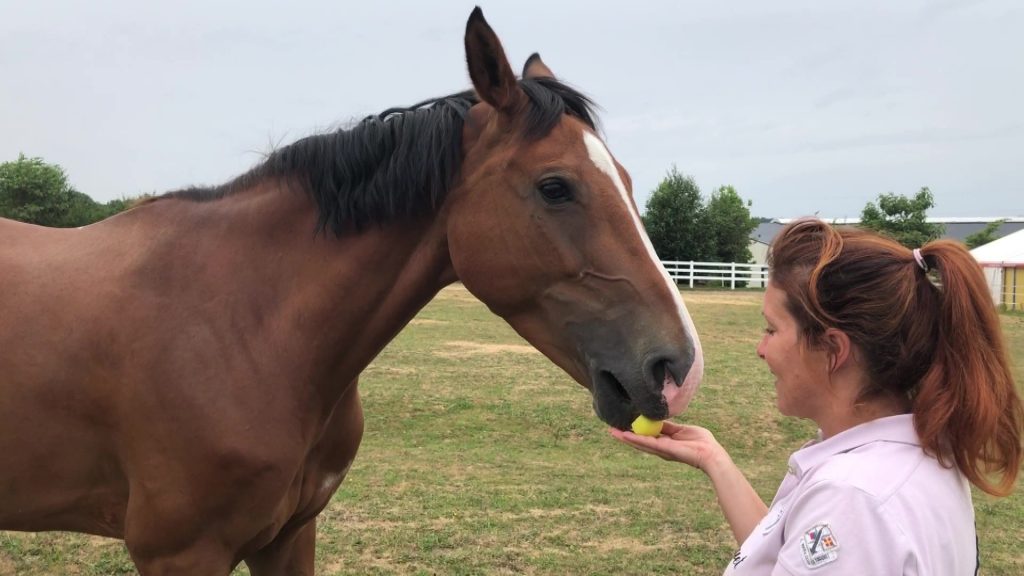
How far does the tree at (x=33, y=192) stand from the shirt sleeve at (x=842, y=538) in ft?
141

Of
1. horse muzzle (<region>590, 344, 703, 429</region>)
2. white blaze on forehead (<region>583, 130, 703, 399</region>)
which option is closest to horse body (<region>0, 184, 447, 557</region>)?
white blaze on forehead (<region>583, 130, 703, 399</region>)

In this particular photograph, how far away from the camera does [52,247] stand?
2.48m

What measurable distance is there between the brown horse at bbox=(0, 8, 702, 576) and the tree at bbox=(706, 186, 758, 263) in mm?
40513

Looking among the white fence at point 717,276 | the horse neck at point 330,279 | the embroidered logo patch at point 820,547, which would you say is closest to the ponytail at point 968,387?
the embroidered logo patch at point 820,547

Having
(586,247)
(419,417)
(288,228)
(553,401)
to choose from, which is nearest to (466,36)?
(586,247)

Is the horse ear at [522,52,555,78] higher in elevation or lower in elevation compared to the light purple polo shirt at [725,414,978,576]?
higher

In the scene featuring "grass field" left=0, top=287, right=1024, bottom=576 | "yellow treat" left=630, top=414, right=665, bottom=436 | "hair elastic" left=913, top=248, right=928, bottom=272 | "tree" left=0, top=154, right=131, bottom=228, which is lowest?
"grass field" left=0, top=287, right=1024, bottom=576

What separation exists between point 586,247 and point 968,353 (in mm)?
1046

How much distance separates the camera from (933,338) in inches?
49.3

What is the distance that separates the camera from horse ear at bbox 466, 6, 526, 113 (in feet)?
6.70

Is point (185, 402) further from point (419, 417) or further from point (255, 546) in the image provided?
point (419, 417)

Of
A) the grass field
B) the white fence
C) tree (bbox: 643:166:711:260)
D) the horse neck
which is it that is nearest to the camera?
the horse neck

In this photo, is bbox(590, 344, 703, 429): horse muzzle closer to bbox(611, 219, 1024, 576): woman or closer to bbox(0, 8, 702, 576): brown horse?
bbox(0, 8, 702, 576): brown horse

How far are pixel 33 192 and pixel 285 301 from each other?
A: 4388 centimetres
